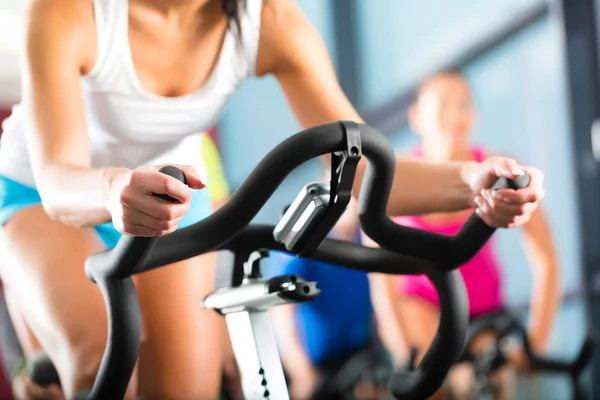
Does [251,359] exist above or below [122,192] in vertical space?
below

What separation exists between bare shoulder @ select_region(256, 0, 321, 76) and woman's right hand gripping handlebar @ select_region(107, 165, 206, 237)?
1.10 ft

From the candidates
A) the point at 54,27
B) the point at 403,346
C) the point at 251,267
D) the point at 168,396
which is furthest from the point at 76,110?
the point at 403,346

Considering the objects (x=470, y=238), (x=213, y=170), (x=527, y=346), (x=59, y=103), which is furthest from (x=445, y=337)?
(x=527, y=346)

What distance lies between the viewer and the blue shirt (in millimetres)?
1732

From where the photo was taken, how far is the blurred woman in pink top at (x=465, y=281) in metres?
1.56

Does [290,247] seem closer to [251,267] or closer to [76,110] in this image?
[251,267]

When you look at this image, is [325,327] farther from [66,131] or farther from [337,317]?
[66,131]

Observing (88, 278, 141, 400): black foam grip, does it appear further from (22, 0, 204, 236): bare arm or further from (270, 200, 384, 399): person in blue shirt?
(270, 200, 384, 399): person in blue shirt

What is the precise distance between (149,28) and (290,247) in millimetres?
317

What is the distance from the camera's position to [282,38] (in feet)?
2.58

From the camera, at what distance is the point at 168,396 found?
782 millimetres

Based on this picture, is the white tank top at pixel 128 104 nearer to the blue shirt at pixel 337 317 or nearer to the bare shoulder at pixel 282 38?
the bare shoulder at pixel 282 38

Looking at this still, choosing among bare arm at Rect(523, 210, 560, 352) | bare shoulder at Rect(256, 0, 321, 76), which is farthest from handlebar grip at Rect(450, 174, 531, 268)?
bare arm at Rect(523, 210, 560, 352)

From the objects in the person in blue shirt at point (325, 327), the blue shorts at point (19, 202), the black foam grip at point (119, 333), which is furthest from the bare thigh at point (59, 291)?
the person in blue shirt at point (325, 327)
